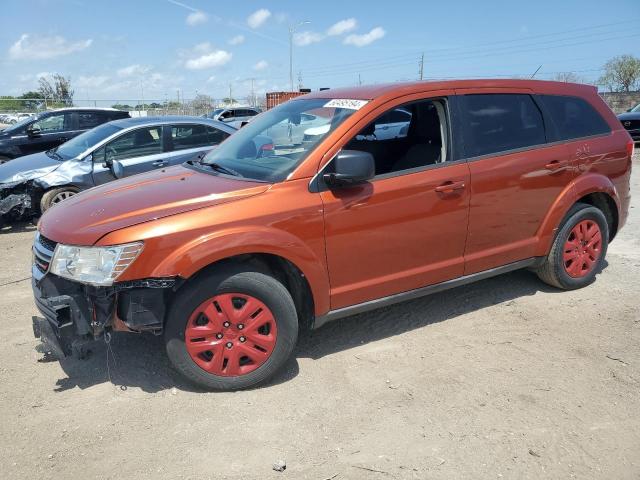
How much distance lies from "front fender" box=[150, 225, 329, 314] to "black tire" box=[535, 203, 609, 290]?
7.39 ft

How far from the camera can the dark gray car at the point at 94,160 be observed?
7281 mm

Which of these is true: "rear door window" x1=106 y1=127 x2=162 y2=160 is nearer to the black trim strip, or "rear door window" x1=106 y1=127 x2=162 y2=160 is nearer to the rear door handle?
the black trim strip

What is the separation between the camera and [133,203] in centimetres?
323

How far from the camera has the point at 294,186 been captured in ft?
10.8

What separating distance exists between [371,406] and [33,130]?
35.3 ft

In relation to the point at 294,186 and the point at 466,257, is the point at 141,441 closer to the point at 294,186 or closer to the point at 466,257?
the point at 294,186

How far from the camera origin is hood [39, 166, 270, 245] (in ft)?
9.93

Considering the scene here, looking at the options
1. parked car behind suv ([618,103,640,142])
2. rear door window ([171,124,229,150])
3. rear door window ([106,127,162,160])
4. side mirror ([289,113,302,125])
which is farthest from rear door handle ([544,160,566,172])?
parked car behind suv ([618,103,640,142])

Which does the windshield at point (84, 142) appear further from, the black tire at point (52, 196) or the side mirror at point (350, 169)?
the side mirror at point (350, 169)

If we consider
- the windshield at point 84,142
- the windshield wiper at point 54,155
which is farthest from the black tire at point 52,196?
the windshield wiper at point 54,155

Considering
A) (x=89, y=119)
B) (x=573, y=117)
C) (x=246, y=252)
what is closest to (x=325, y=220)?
(x=246, y=252)

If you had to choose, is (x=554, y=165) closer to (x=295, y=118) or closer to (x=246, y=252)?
(x=295, y=118)

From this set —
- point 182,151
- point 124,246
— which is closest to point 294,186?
point 124,246

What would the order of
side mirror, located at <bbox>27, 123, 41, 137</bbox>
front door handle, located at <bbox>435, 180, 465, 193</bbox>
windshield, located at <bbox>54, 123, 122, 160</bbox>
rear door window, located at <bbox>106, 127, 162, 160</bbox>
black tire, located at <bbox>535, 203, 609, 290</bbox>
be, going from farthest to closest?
1. side mirror, located at <bbox>27, 123, 41, 137</bbox>
2. windshield, located at <bbox>54, 123, 122, 160</bbox>
3. rear door window, located at <bbox>106, 127, 162, 160</bbox>
4. black tire, located at <bbox>535, 203, 609, 290</bbox>
5. front door handle, located at <bbox>435, 180, 465, 193</bbox>
